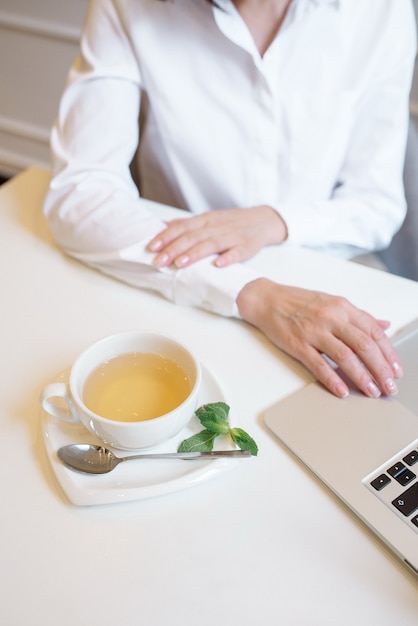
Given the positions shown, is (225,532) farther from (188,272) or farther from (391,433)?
(188,272)

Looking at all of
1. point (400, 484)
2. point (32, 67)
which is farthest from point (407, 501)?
point (32, 67)

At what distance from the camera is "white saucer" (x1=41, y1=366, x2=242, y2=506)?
0.52m

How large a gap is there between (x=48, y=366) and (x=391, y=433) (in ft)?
1.33

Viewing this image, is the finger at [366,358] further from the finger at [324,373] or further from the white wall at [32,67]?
the white wall at [32,67]

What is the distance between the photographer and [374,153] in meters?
1.01

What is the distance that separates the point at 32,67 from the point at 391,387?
1.97 m

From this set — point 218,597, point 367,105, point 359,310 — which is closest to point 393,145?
point 367,105

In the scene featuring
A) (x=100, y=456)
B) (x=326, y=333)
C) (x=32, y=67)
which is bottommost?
(x=32, y=67)

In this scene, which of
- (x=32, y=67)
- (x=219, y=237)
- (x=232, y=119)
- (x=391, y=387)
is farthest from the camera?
(x=32, y=67)

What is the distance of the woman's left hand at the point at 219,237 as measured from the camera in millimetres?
804

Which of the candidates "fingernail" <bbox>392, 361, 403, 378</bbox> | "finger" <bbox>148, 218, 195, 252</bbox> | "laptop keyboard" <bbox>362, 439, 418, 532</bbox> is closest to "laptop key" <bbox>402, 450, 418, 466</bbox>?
"laptop keyboard" <bbox>362, 439, 418, 532</bbox>

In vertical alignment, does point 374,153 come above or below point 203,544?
above

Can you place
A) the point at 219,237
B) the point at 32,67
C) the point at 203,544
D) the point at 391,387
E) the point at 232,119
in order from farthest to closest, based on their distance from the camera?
the point at 32,67, the point at 232,119, the point at 219,237, the point at 391,387, the point at 203,544

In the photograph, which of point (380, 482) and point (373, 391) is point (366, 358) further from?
point (380, 482)
